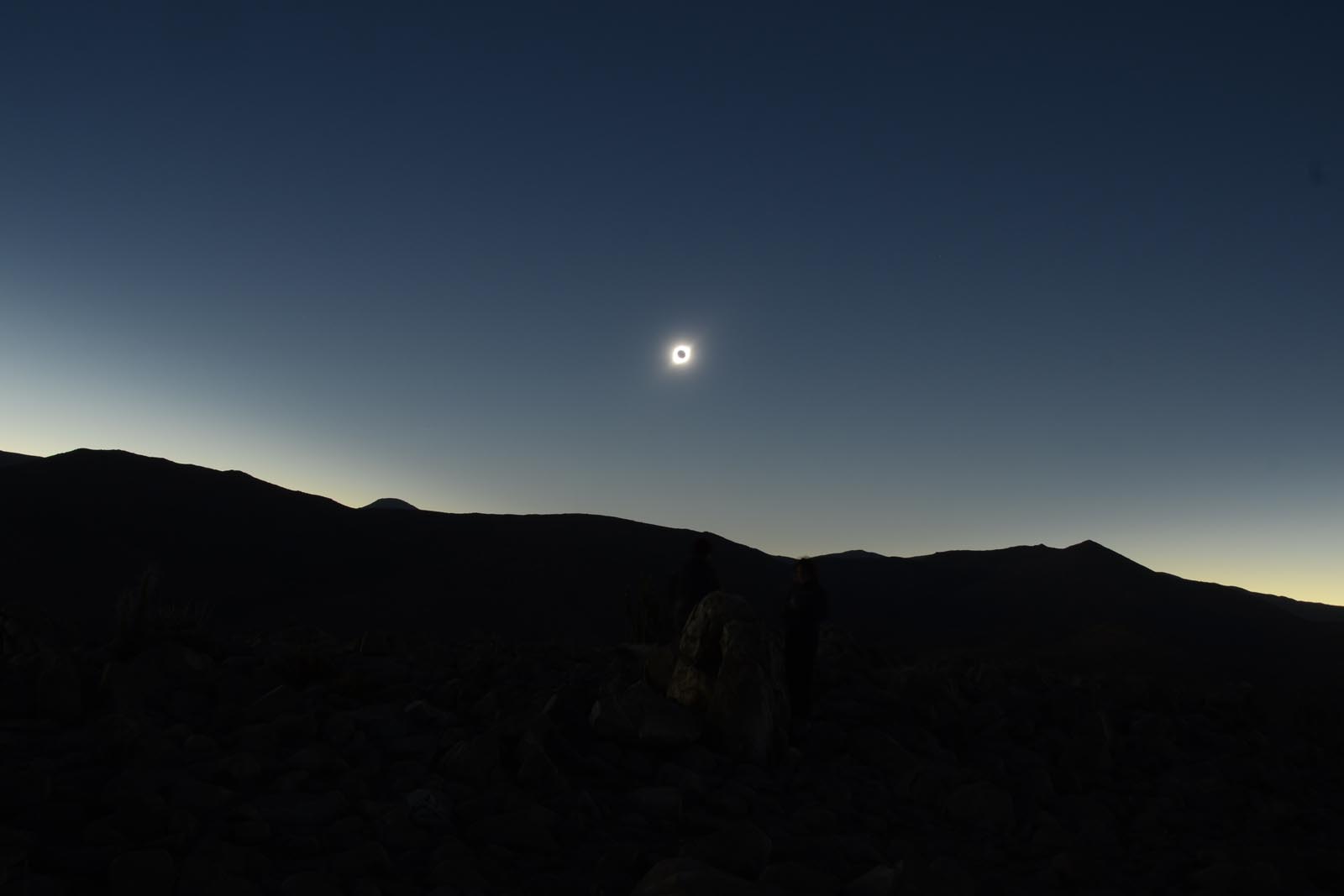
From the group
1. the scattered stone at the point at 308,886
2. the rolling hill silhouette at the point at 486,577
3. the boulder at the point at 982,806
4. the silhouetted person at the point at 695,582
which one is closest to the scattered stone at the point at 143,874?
the scattered stone at the point at 308,886

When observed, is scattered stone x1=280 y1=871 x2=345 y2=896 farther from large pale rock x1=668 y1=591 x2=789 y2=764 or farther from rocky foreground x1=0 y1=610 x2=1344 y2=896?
large pale rock x1=668 y1=591 x2=789 y2=764

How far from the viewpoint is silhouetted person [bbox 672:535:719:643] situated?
11234 millimetres

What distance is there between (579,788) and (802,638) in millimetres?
3243

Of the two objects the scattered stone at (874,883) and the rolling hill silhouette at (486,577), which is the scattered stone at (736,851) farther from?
the rolling hill silhouette at (486,577)

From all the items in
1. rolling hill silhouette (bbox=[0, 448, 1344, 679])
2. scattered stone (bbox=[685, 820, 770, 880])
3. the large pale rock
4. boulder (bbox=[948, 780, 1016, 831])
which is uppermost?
rolling hill silhouette (bbox=[0, 448, 1344, 679])

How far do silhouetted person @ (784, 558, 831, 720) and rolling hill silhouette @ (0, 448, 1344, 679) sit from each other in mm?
23526

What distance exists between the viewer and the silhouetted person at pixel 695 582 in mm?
11234

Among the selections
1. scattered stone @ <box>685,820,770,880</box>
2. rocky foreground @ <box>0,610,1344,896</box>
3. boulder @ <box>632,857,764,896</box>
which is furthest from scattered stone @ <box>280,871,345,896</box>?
scattered stone @ <box>685,820,770,880</box>

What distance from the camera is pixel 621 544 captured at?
1948 inches

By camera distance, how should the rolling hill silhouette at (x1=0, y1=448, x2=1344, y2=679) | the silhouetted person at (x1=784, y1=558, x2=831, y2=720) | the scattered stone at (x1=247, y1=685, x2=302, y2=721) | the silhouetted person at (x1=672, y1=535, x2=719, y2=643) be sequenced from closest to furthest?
the scattered stone at (x1=247, y1=685, x2=302, y2=721) → the silhouetted person at (x1=784, y1=558, x2=831, y2=720) → the silhouetted person at (x1=672, y1=535, x2=719, y2=643) → the rolling hill silhouette at (x1=0, y1=448, x2=1344, y2=679)

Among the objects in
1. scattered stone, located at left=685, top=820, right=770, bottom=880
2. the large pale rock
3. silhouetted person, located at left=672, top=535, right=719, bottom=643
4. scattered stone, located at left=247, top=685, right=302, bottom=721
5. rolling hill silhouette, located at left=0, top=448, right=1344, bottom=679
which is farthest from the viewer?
rolling hill silhouette, located at left=0, top=448, right=1344, bottom=679

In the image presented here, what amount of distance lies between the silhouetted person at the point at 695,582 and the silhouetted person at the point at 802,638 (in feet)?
9.83

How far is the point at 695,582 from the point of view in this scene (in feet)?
37.0

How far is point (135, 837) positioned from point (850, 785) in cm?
471
